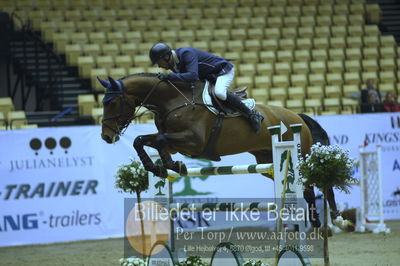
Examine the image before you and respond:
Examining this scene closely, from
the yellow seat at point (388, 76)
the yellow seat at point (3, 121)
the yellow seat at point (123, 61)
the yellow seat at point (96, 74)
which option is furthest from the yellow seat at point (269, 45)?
the yellow seat at point (3, 121)

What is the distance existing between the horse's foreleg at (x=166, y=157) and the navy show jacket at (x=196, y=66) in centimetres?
59

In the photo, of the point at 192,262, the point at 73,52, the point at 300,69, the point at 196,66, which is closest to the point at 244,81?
the point at 300,69

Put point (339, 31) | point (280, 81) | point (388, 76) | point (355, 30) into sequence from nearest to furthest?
point (280, 81), point (388, 76), point (339, 31), point (355, 30)

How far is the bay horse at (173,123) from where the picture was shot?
5945 mm

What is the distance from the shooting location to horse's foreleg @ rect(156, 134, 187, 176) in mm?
5851

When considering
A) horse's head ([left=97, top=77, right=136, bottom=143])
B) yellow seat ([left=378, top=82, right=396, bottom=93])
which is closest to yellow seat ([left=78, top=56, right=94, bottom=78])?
yellow seat ([left=378, top=82, right=396, bottom=93])

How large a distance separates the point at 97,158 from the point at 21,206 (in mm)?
1278

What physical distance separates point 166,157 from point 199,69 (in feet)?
3.52

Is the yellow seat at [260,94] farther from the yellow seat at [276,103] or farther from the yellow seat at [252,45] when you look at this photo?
the yellow seat at [252,45]

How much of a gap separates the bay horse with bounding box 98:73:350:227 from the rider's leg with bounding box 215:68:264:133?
8 centimetres

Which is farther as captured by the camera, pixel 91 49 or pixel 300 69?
pixel 300 69

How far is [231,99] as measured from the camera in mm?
6371

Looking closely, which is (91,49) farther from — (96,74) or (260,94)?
(260,94)

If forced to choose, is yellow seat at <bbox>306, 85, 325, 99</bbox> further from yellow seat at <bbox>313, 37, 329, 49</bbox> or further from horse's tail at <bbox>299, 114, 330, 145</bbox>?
horse's tail at <bbox>299, 114, 330, 145</bbox>
